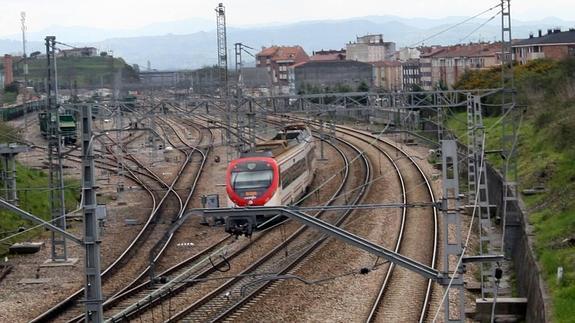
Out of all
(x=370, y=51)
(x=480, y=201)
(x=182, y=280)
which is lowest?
(x=182, y=280)

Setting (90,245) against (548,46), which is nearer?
(90,245)

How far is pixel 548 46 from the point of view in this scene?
2219 inches

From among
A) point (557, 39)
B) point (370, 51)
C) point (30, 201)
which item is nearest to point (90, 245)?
point (30, 201)

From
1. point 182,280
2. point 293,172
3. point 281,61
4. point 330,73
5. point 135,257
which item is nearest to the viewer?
point 182,280

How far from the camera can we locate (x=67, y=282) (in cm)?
1446

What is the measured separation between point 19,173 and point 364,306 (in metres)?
14.2

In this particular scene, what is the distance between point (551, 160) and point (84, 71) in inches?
1554

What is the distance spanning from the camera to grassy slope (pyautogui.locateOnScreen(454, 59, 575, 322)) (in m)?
12.0

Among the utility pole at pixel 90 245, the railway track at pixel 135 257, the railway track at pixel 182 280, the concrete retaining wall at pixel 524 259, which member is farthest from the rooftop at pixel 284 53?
the utility pole at pixel 90 245

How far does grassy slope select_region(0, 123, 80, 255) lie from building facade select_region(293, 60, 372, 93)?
32.6m

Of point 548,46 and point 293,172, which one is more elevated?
point 548,46

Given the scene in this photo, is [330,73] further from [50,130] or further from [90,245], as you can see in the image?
[90,245]

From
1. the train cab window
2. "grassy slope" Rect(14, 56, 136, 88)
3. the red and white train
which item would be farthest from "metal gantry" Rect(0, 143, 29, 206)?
"grassy slope" Rect(14, 56, 136, 88)

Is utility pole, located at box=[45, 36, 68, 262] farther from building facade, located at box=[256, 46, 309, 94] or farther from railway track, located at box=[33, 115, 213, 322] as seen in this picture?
building facade, located at box=[256, 46, 309, 94]
